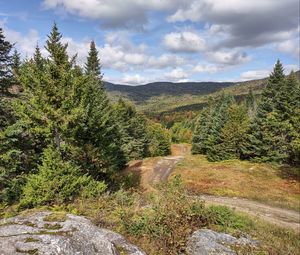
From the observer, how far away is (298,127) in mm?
29422

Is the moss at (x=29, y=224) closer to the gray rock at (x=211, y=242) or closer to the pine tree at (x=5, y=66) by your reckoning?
the gray rock at (x=211, y=242)

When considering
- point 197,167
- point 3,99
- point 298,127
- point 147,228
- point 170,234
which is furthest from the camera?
point 197,167

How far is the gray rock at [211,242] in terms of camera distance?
8.40m

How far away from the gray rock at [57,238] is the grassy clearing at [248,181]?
1759 cm

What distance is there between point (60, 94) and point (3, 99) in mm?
4309

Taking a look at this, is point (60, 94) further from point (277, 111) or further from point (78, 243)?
point (277, 111)

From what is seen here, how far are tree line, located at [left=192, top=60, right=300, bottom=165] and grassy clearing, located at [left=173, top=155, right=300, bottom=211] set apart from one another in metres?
2.64

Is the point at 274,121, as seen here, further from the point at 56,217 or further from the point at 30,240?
the point at 30,240

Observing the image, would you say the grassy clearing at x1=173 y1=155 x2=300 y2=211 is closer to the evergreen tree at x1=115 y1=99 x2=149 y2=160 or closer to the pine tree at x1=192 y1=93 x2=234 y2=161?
the pine tree at x1=192 y1=93 x2=234 y2=161

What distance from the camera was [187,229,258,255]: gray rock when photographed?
8398 mm

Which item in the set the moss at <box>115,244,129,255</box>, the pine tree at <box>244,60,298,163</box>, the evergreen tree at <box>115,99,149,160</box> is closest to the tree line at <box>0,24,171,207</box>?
the moss at <box>115,244,129,255</box>

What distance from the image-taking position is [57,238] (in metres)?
7.26

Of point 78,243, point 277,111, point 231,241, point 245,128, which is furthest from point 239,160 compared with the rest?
point 78,243

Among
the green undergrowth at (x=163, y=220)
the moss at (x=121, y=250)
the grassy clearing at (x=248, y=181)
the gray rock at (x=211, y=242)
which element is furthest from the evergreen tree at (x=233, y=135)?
the moss at (x=121, y=250)
